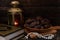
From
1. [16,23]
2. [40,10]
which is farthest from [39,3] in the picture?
[16,23]

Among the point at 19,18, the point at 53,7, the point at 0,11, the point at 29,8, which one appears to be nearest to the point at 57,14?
the point at 53,7

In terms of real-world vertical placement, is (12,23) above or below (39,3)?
below

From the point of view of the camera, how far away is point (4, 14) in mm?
1400

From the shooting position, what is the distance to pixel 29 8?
4.53 ft

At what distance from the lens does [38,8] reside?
1.38m

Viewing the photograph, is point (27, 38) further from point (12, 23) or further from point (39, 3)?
Answer: point (39, 3)

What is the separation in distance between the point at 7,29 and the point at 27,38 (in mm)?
117

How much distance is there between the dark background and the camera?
137 centimetres

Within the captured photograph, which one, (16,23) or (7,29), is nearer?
(7,29)

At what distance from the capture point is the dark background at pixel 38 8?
53.7 inches

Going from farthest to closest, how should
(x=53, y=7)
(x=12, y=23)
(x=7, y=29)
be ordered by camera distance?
(x=53, y=7) → (x=12, y=23) → (x=7, y=29)

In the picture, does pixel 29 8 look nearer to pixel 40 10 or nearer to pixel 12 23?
pixel 40 10

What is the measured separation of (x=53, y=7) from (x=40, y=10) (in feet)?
0.33

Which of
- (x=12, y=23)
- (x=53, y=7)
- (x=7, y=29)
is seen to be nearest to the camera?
(x=7, y=29)
